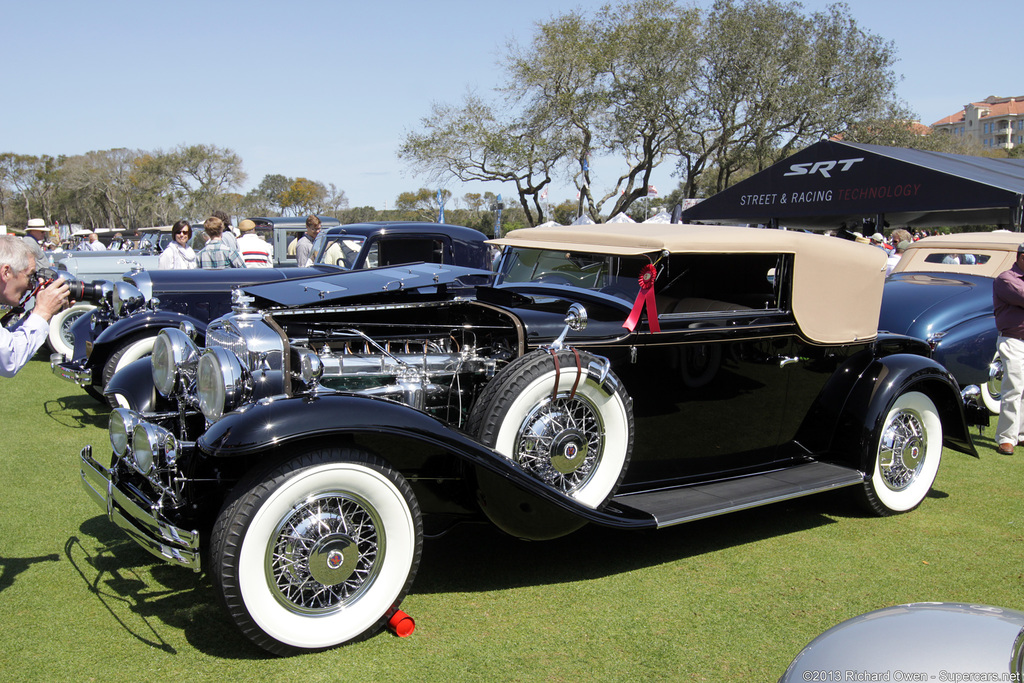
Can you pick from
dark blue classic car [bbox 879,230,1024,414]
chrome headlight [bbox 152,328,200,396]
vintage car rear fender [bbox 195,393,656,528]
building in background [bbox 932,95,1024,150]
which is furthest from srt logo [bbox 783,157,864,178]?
building in background [bbox 932,95,1024,150]

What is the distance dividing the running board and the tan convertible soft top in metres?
0.75

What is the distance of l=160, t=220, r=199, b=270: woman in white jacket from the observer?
8.01 meters

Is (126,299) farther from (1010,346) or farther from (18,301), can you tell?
(1010,346)

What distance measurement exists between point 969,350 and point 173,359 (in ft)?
21.1

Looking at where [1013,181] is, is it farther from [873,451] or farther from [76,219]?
[76,219]

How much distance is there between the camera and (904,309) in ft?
21.7

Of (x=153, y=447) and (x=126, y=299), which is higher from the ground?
(x=126, y=299)

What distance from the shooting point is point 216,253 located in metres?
7.68

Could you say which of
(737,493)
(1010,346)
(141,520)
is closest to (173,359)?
(141,520)

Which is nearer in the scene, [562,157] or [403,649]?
[403,649]

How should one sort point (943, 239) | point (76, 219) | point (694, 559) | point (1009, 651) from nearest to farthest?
1. point (1009, 651)
2. point (694, 559)
3. point (943, 239)
4. point (76, 219)

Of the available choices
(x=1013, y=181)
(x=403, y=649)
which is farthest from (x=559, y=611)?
(x=1013, y=181)

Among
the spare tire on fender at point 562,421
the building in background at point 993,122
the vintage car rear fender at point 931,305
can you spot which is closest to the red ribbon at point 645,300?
the spare tire on fender at point 562,421

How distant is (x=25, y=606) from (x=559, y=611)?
7.21 feet
